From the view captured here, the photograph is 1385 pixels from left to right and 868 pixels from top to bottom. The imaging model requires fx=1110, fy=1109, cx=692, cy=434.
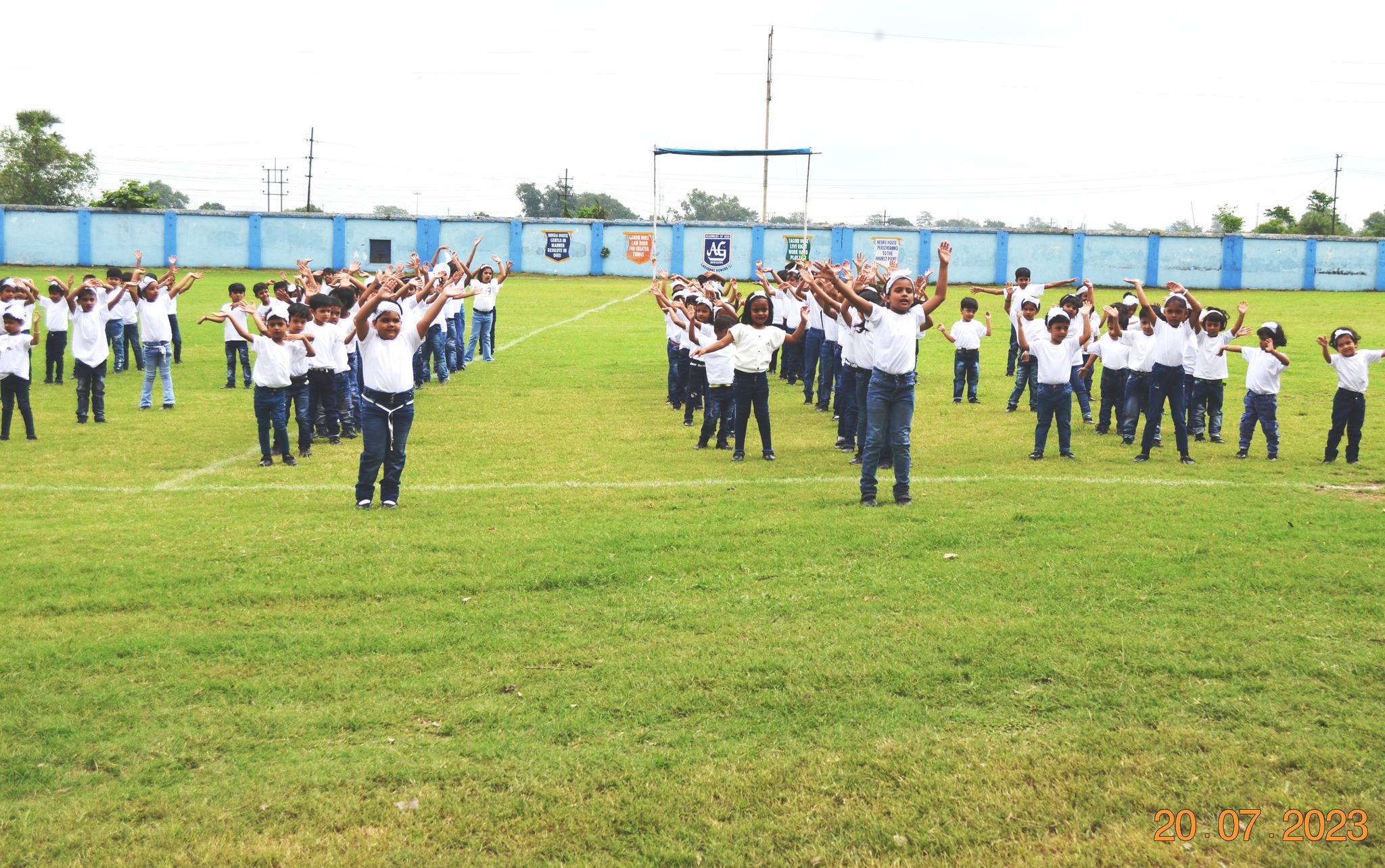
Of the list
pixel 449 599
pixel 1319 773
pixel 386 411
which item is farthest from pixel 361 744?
pixel 386 411

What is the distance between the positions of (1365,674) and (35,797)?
256 inches

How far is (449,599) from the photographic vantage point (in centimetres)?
738

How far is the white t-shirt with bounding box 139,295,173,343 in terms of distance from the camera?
16.9 m

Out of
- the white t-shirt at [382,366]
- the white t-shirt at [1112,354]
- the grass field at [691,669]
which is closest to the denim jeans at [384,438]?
the white t-shirt at [382,366]

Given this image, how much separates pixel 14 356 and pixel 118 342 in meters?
8.12

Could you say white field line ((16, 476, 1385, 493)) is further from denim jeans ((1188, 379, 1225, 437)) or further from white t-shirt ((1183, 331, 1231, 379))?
denim jeans ((1188, 379, 1225, 437))

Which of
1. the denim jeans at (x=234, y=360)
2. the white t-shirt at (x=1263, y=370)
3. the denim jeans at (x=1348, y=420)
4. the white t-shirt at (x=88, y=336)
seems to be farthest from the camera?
the denim jeans at (x=234, y=360)

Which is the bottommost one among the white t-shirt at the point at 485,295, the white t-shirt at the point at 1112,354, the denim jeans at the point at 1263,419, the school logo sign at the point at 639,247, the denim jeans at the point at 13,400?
the denim jeans at the point at 13,400

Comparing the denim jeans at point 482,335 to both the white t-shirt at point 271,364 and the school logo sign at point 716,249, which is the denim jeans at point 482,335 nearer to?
the white t-shirt at point 271,364

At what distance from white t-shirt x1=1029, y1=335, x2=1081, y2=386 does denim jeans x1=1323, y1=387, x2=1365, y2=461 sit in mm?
2838

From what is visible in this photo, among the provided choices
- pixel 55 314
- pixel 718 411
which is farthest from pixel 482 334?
pixel 718 411

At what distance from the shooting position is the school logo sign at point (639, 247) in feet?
172

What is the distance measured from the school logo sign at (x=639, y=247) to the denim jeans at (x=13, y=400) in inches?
1559

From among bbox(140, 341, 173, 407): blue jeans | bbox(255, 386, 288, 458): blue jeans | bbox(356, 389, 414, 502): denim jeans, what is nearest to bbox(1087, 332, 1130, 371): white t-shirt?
bbox(356, 389, 414, 502): denim jeans
